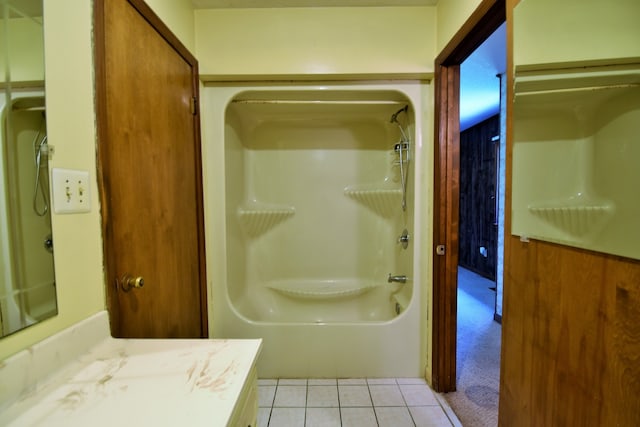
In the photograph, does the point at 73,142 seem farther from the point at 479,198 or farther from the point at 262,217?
the point at 479,198

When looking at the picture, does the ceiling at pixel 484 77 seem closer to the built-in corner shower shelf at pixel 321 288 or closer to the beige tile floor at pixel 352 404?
the built-in corner shower shelf at pixel 321 288

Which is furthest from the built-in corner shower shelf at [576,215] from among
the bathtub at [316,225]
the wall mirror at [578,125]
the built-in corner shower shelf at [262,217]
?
the built-in corner shower shelf at [262,217]

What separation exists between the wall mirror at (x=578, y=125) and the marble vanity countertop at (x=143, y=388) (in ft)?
3.32

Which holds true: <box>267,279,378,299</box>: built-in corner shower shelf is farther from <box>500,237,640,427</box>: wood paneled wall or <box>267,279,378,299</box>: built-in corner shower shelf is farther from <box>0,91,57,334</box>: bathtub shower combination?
<box>0,91,57,334</box>: bathtub shower combination

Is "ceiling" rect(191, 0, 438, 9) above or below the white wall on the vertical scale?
above

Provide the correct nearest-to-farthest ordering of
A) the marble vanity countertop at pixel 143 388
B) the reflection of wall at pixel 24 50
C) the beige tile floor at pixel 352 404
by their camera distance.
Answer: the marble vanity countertop at pixel 143 388, the reflection of wall at pixel 24 50, the beige tile floor at pixel 352 404

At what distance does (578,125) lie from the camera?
2.58ft

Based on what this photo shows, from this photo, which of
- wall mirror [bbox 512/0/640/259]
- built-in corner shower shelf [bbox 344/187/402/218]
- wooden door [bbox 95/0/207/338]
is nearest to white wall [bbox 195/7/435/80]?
wooden door [bbox 95/0/207/338]

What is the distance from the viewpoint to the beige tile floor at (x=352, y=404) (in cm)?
145

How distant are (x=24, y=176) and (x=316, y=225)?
1.94 meters

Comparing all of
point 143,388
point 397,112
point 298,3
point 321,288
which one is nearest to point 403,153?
point 397,112

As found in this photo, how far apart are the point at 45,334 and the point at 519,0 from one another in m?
1.82

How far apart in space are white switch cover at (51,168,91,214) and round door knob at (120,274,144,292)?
0.29 metres

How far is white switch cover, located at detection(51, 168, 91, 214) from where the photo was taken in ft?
2.43
